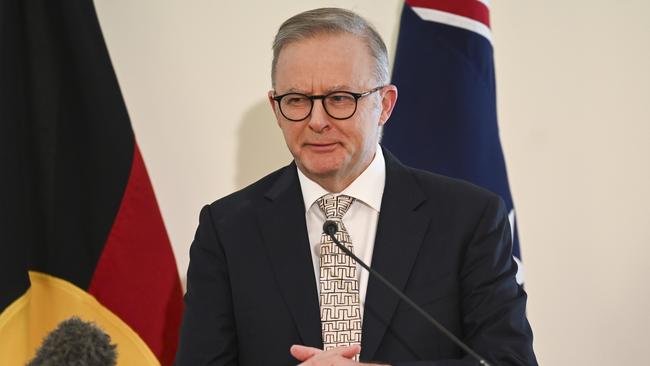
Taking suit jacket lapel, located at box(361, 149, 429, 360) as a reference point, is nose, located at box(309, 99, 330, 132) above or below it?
above

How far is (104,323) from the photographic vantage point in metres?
2.43

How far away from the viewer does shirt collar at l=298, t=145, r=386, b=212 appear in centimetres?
200

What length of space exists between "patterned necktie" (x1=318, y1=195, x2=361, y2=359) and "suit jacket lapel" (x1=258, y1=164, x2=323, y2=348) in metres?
0.02

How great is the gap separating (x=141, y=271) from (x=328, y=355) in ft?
3.23

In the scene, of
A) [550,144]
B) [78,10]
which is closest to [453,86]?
[550,144]

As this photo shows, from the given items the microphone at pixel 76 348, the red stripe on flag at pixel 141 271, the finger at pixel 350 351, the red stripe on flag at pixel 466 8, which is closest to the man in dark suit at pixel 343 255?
the finger at pixel 350 351

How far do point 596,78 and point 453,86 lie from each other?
2.10ft

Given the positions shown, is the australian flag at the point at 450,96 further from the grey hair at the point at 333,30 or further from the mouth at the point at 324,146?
the mouth at the point at 324,146

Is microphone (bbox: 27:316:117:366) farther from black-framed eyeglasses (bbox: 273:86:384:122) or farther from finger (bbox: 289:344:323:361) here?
black-framed eyeglasses (bbox: 273:86:384:122)

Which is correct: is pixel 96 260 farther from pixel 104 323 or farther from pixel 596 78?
pixel 596 78

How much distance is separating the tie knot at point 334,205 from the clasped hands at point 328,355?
381 mm

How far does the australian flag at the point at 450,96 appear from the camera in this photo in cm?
→ 253

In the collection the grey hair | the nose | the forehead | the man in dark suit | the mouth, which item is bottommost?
the man in dark suit

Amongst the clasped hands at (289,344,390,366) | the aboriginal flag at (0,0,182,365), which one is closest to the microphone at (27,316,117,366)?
the clasped hands at (289,344,390,366)
